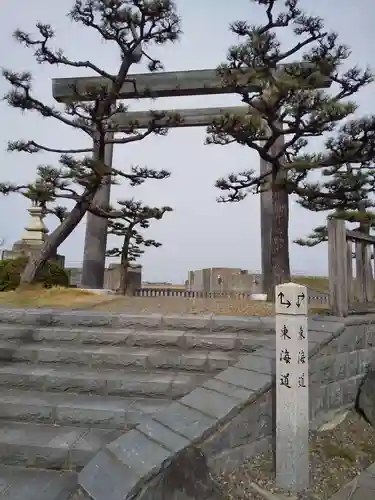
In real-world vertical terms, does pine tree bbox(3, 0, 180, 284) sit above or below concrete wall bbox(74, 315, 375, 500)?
above

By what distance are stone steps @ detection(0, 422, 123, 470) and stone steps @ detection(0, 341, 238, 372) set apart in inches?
33.1

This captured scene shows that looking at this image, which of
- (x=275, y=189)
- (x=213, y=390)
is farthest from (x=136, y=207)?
(x=213, y=390)

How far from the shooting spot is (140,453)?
7.24ft

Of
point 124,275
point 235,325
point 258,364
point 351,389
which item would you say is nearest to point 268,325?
point 235,325

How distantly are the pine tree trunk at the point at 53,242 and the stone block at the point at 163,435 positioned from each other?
4929mm

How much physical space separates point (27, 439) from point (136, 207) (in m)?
Result: 8.05

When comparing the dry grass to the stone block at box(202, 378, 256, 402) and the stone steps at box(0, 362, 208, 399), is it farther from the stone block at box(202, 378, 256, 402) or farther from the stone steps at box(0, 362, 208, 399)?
the stone block at box(202, 378, 256, 402)

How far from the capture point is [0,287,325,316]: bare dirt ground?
4.70 meters

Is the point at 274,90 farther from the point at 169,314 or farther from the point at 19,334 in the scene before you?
the point at 19,334

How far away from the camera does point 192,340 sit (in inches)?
150

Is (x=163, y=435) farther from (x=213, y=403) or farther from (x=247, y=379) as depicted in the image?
(x=247, y=379)

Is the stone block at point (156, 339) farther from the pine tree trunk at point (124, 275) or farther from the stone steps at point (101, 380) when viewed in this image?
the pine tree trunk at point (124, 275)

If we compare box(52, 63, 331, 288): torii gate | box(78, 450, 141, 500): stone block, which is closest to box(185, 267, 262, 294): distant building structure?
box(52, 63, 331, 288): torii gate

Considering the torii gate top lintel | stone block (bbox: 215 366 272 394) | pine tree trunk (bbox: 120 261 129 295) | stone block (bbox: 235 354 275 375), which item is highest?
the torii gate top lintel
